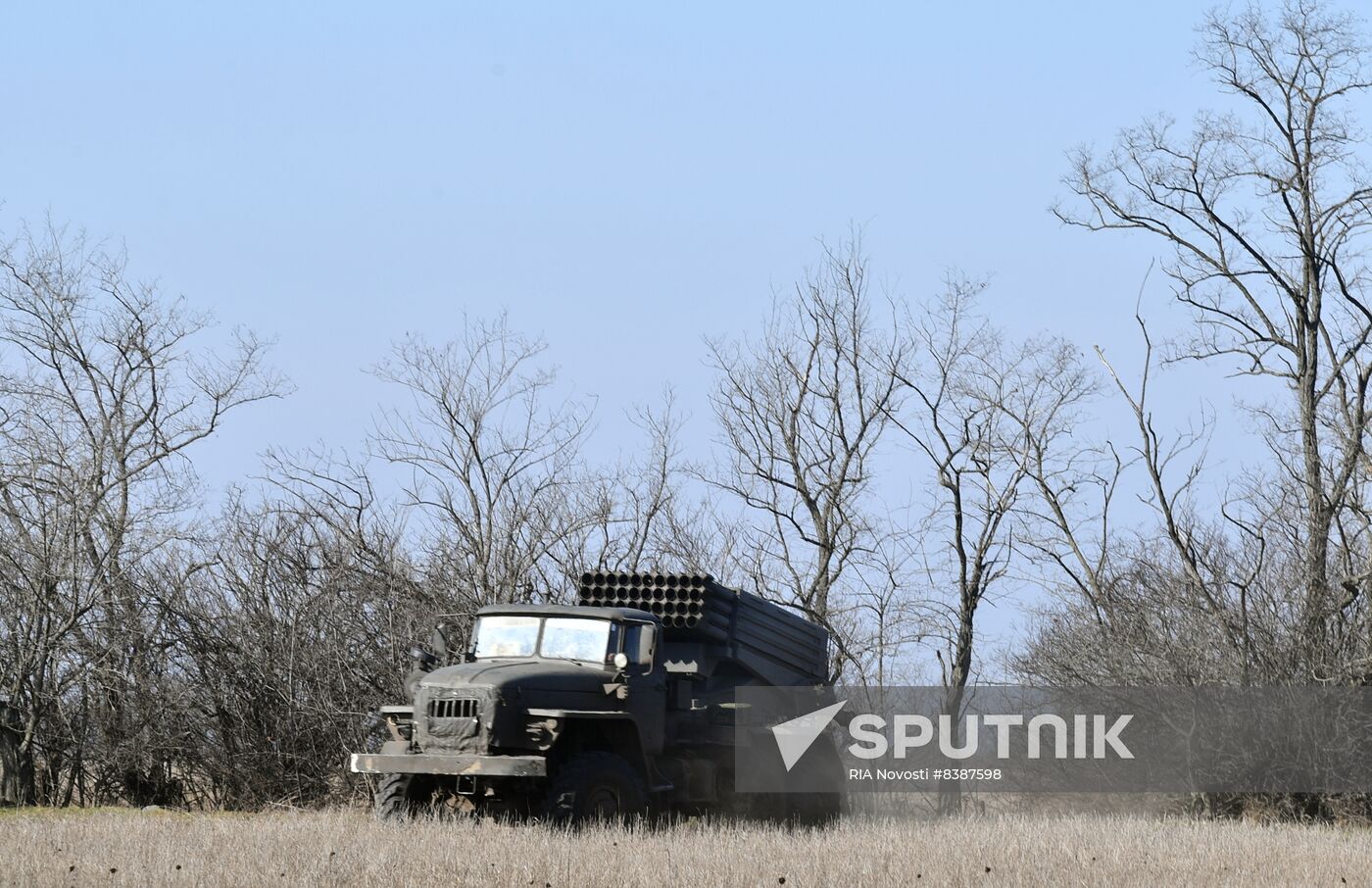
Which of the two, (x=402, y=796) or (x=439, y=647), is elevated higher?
(x=439, y=647)

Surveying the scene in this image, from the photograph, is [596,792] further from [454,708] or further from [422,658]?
[422,658]

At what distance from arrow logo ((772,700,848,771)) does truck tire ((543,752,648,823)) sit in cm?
256

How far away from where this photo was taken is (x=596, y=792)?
13.2 m

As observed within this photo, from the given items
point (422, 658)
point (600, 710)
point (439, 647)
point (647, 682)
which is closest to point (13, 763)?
point (439, 647)

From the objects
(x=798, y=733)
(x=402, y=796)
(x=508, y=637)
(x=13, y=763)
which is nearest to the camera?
(x=402, y=796)

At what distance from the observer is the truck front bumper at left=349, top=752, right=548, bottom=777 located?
1263 cm

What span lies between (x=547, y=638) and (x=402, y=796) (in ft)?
6.50

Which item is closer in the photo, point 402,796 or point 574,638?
point 402,796

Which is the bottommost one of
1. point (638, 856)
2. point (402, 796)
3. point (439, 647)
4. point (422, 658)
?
point (638, 856)

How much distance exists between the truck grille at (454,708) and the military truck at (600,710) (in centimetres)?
1

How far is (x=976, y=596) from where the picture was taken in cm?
2666

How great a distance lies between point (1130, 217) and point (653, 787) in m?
14.9

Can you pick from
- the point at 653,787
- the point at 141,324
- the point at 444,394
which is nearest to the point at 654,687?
the point at 653,787

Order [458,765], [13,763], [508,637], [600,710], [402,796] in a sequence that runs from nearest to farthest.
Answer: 1. [458,765]
2. [402,796]
3. [600,710]
4. [508,637]
5. [13,763]
